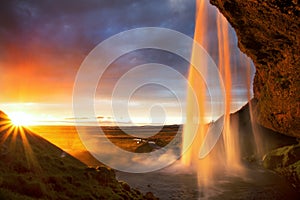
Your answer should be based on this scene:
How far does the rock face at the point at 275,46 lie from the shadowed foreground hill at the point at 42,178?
18.1m

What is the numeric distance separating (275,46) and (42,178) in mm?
25889

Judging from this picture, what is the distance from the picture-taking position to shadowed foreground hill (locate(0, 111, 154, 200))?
12984 mm

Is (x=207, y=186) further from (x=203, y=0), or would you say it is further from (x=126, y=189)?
(x=203, y=0)

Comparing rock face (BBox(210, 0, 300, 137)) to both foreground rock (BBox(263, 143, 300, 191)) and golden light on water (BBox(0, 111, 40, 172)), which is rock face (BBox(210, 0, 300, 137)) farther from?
golden light on water (BBox(0, 111, 40, 172))

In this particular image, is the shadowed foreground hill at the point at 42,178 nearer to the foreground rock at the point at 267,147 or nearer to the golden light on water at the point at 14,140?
the golden light on water at the point at 14,140

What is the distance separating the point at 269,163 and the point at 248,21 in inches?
907

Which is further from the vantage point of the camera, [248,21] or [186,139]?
[186,139]

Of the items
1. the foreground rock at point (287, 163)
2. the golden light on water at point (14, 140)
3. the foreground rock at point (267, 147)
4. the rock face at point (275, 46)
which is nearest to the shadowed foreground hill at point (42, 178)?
the golden light on water at point (14, 140)

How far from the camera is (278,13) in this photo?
71.1 feet

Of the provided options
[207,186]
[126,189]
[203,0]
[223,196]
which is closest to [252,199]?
[223,196]

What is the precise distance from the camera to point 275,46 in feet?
94.2

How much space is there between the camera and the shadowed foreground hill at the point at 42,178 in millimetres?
12984

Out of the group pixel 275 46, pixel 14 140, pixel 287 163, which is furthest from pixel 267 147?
pixel 14 140

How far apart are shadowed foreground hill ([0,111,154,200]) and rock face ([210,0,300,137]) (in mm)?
18113
